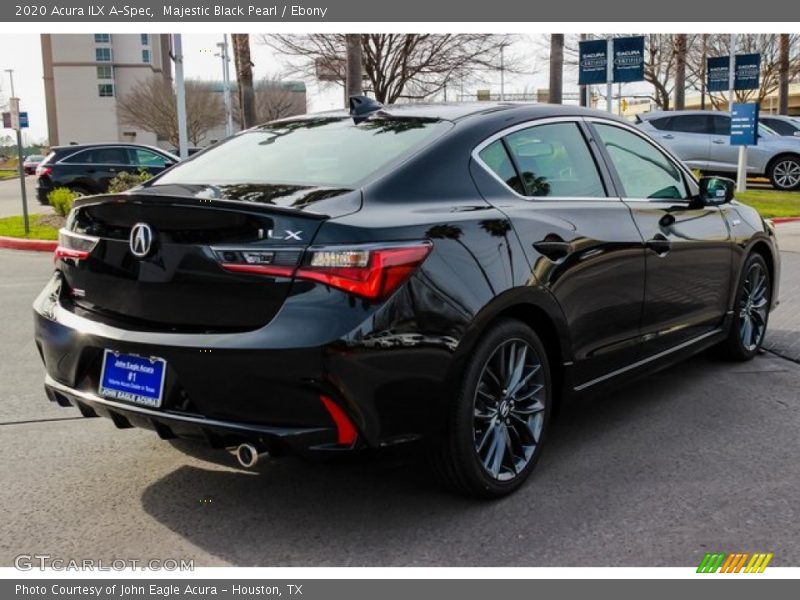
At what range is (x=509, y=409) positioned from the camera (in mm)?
3564

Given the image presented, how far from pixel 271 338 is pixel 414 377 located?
535 millimetres

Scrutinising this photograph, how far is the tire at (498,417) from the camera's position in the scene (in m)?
3.26

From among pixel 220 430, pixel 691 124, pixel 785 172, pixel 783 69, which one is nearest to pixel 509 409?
pixel 220 430

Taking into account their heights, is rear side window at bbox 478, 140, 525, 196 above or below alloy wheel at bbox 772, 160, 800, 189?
above

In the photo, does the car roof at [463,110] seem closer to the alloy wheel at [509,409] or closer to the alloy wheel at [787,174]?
the alloy wheel at [509,409]

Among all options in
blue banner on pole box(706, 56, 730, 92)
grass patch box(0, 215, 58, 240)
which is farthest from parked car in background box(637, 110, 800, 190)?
grass patch box(0, 215, 58, 240)

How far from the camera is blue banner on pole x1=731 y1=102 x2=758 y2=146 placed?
18734 mm

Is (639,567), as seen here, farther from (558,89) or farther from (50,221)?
(558,89)

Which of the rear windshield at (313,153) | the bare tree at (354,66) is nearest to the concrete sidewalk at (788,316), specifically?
the rear windshield at (313,153)

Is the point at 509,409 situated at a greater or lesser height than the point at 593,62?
lesser

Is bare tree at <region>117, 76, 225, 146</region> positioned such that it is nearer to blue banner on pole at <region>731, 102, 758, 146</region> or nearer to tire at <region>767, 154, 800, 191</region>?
tire at <region>767, 154, 800, 191</region>

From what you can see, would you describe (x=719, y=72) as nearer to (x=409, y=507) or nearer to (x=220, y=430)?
(x=409, y=507)

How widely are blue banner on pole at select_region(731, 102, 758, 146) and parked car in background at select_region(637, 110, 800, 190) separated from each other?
194 cm

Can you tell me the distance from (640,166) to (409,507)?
2.38 meters
